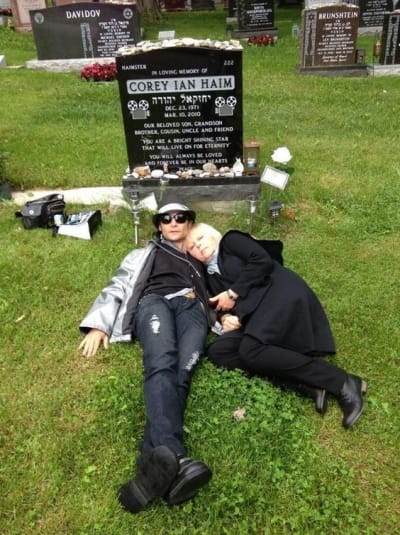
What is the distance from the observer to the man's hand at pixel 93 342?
3678 mm

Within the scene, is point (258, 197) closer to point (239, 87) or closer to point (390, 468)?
point (239, 87)

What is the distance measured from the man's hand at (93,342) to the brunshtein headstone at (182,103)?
275cm

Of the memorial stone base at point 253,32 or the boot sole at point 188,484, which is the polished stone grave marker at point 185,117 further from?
the memorial stone base at point 253,32

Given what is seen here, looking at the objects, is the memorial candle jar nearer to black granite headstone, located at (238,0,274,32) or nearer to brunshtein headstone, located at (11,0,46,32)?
black granite headstone, located at (238,0,274,32)

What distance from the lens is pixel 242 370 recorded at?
342 cm

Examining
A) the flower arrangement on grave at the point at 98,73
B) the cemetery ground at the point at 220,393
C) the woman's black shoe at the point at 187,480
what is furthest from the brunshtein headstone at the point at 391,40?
the woman's black shoe at the point at 187,480

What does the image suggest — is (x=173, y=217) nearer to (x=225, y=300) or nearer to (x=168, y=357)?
(x=225, y=300)

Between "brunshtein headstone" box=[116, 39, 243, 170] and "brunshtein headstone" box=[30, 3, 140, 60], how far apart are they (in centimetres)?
853

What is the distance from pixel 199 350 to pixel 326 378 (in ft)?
2.78

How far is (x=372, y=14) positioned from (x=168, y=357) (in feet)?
62.8

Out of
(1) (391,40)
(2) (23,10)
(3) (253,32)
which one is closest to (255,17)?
(3) (253,32)

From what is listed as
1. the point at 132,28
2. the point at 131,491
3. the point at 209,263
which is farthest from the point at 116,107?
the point at 131,491

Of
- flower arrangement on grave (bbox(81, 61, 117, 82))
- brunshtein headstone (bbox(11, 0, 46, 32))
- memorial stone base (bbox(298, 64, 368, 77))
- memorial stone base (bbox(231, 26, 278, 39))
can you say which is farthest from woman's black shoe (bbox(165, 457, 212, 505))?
brunshtein headstone (bbox(11, 0, 46, 32))

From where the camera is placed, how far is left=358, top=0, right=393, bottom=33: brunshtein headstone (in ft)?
59.1
